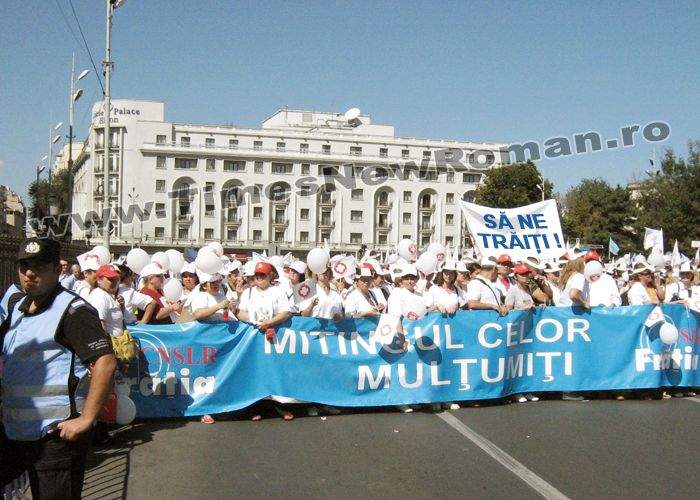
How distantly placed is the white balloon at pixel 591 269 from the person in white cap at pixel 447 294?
1.59 m

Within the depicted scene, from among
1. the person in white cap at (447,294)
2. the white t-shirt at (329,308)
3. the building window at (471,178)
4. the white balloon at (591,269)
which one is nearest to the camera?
the person in white cap at (447,294)

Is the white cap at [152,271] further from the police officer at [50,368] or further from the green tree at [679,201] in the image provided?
the green tree at [679,201]

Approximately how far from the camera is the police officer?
11.8 feet

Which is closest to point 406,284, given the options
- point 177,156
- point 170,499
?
point 170,499

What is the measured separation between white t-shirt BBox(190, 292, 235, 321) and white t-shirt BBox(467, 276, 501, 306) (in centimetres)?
292

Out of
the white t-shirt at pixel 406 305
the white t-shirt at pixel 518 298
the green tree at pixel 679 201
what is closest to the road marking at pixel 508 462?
the white t-shirt at pixel 406 305

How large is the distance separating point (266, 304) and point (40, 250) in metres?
4.93

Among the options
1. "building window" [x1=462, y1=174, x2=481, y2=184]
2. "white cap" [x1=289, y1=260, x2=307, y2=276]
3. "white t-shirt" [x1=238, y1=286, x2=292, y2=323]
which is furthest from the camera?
"building window" [x1=462, y1=174, x2=481, y2=184]

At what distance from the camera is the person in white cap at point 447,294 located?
30.0 feet

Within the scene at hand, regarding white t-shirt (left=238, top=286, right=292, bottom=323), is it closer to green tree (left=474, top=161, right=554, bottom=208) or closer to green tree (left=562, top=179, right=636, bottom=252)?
green tree (left=474, top=161, right=554, bottom=208)

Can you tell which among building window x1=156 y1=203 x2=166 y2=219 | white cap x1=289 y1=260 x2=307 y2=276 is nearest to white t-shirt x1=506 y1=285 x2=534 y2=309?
white cap x1=289 y1=260 x2=307 y2=276

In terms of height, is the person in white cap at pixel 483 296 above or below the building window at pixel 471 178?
below

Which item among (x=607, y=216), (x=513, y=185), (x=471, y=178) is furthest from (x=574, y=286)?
(x=471, y=178)

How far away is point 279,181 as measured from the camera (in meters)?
95.4
